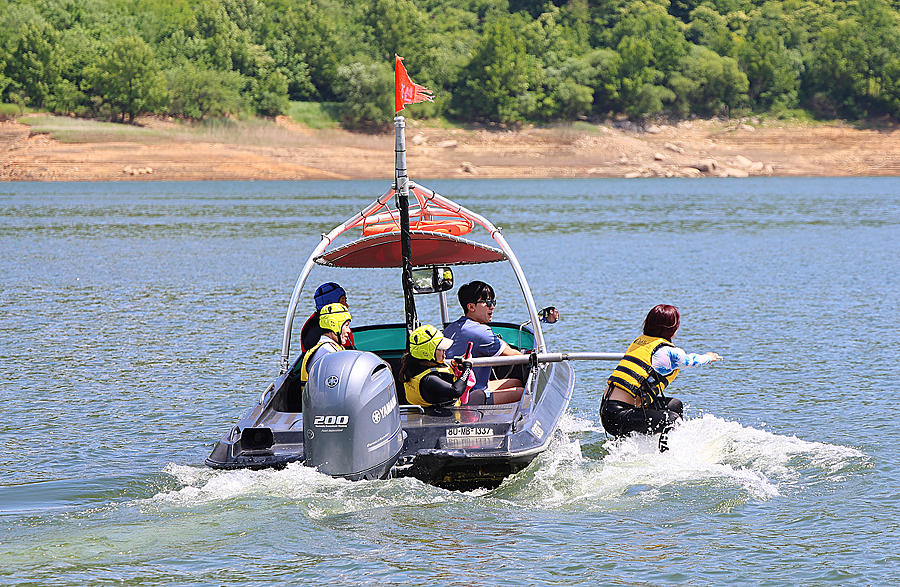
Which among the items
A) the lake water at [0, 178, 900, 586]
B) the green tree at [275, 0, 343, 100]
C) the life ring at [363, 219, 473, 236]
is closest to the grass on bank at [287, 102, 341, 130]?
the green tree at [275, 0, 343, 100]

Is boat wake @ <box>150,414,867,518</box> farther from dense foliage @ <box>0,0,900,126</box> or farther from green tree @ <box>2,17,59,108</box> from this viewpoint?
green tree @ <box>2,17,59,108</box>

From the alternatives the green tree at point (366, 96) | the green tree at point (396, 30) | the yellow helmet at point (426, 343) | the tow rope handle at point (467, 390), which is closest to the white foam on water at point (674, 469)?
the tow rope handle at point (467, 390)

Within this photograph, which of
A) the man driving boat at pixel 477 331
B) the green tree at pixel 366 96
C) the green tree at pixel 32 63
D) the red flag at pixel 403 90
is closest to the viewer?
the man driving boat at pixel 477 331

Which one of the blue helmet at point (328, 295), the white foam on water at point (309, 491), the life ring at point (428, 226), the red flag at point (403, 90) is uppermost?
the red flag at point (403, 90)

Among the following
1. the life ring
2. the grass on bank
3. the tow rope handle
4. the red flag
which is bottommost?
the tow rope handle

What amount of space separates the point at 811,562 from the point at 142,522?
4.77m

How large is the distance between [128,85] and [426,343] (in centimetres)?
8722

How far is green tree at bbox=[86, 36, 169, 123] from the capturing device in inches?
3538

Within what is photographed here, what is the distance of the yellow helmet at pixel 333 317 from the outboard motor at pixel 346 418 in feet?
2.88

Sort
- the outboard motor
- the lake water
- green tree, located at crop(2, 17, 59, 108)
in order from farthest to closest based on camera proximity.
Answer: green tree, located at crop(2, 17, 59, 108)
the outboard motor
the lake water

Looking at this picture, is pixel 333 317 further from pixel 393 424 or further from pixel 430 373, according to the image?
pixel 393 424

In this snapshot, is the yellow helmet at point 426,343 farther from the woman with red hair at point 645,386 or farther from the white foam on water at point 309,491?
the woman with red hair at point 645,386

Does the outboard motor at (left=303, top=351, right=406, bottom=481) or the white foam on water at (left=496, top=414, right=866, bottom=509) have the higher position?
the outboard motor at (left=303, top=351, right=406, bottom=481)

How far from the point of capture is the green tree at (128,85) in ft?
295
